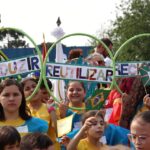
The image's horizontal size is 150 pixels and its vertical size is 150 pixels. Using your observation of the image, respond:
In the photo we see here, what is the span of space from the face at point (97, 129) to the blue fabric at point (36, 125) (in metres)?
0.48

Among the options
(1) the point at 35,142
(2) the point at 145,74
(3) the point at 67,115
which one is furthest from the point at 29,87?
(1) the point at 35,142

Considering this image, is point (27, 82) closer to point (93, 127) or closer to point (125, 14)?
point (93, 127)

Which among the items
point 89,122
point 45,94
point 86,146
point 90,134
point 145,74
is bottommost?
point 86,146

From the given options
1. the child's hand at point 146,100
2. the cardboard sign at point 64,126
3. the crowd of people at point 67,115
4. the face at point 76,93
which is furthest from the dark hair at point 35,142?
the face at point 76,93

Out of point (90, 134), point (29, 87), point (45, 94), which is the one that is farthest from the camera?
point (45, 94)

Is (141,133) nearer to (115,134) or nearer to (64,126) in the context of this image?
(115,134)

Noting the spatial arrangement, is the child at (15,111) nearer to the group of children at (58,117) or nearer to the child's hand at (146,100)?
the group of children at (58,117)

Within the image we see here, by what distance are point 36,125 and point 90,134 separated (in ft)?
1.73

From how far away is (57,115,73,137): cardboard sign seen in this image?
15.1 feet

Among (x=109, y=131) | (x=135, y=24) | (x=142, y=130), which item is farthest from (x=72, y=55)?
(x=135, y=24)

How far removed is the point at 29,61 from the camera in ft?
18.9

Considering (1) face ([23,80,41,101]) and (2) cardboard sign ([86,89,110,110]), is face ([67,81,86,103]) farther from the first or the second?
(2) cardboard sign ([86,89,110,110])

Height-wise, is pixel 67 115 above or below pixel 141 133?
below

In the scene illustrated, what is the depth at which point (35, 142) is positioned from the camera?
3.33 meters
